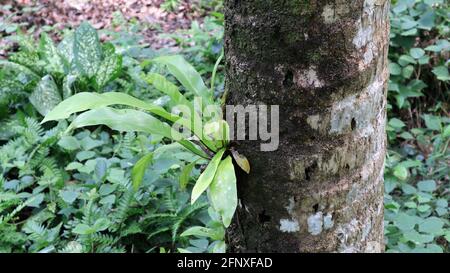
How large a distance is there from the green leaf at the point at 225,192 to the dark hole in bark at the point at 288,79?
278mm

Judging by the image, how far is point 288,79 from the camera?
1.38 meters

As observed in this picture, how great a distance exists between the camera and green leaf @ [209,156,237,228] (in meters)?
1.40

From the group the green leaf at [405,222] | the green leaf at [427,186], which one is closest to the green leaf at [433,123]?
the green leaf at [427,186]

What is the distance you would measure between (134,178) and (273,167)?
24.8 inches

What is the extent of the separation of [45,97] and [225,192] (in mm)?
2509

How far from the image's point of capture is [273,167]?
4.81 feet

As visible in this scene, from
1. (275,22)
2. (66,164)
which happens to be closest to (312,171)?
(275,22)

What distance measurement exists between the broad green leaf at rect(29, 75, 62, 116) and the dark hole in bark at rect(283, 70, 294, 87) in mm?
2509

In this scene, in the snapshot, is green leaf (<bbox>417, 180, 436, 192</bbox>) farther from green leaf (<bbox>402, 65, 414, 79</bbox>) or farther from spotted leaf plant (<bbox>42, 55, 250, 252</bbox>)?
spotted leaf plant (<bbox>42, 55, 250, 252</bbox>)

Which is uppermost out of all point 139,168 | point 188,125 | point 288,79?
point 288,79

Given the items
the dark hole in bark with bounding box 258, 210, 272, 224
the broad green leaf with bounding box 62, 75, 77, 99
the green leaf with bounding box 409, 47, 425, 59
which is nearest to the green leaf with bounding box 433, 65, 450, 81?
the green leaf with bounding box 409, 47, 425, 59

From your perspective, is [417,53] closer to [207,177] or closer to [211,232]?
[211,232]

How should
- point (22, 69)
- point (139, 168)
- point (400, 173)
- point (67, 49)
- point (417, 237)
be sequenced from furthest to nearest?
point (67, 49) < point (22, 69) < point (400, 173) < point (417, 237) < point (139, 168)

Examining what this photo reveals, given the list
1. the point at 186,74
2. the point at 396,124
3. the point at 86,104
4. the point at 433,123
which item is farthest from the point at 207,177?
the point at 433,123
